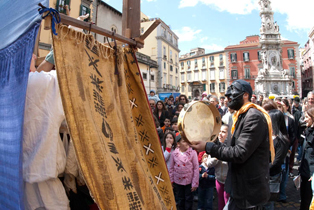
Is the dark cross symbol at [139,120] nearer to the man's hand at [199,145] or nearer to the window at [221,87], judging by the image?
the man's hand at [199,145]

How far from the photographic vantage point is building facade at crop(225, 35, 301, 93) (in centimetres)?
4163

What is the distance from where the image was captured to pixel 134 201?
72.3 inches

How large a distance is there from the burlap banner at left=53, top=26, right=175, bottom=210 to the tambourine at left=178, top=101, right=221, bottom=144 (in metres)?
0.55

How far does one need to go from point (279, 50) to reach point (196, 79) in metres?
26.8

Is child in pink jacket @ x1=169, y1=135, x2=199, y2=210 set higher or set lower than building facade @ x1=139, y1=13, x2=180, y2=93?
lower

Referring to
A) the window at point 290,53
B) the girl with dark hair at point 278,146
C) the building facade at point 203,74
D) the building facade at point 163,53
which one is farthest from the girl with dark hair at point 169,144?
the window at point 290,53

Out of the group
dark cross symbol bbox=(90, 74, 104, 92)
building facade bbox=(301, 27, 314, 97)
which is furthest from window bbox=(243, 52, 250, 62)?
dark cross symbol bbox=(90, 74, 104, 92)

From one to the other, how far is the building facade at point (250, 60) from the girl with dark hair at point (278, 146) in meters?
42.7

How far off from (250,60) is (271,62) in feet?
67.9

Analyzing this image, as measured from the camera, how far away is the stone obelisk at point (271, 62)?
80.8 ft

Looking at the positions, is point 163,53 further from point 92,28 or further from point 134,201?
point 134,201

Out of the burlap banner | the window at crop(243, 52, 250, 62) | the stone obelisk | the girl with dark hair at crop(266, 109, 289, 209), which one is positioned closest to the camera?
the burlap banner

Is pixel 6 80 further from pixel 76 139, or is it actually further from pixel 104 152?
pixel 104 152

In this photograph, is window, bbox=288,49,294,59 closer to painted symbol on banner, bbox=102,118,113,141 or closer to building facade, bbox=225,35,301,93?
building facade, bbox=225,35,301,93
